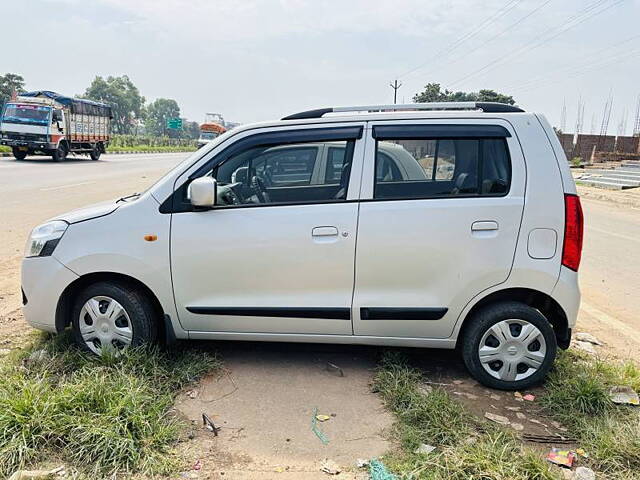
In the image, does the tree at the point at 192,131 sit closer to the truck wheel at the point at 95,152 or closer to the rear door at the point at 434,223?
the truck wheel at the point at 95,152

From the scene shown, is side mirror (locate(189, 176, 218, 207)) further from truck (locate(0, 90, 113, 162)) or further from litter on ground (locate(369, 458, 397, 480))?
truck (locate(0, 90, 113, 162))

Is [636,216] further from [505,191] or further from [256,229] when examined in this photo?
[256,229]

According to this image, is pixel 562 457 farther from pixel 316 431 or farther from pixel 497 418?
pixel 316 431

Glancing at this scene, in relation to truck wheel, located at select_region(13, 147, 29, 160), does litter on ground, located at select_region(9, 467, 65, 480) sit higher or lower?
lower

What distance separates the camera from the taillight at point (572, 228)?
327cm

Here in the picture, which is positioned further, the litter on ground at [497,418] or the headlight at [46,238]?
the headlight at [46,238]

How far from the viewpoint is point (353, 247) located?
11.0 ft

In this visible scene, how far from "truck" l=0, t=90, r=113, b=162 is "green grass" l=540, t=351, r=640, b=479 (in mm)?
24838

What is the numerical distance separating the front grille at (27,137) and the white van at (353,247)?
22.8 m

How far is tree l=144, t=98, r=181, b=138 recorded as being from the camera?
144 metres

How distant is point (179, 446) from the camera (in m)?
2.78

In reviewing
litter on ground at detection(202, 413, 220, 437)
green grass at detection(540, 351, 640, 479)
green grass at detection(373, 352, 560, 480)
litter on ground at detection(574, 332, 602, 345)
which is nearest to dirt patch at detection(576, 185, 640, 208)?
litter on ground at detection(574, 332, 602, 345)

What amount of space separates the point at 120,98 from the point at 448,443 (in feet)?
399

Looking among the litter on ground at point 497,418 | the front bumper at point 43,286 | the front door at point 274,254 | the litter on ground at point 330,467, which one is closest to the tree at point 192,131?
the front bumper at point 43,286
